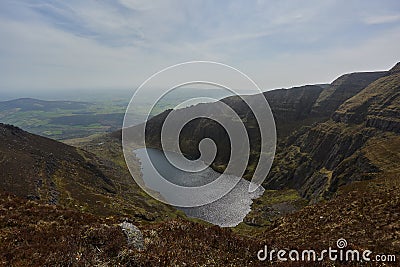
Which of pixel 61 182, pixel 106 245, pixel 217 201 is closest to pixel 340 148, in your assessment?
pixel 217 201

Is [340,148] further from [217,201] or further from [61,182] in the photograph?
[61,182]

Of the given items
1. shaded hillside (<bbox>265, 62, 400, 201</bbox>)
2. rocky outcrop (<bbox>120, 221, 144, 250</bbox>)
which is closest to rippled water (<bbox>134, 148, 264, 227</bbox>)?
shaded hillside (<bbox>265, 62, 400, 201</bbox>)

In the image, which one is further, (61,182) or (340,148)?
(340,148)

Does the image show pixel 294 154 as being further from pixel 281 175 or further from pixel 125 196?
pixel 125 196

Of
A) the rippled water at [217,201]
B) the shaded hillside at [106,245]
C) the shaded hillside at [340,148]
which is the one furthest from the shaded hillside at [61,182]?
the shaded hillside at [340,148]

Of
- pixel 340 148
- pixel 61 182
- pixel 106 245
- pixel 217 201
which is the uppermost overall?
pixel 106 245

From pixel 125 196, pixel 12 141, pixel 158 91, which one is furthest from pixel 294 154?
pixel 158 91

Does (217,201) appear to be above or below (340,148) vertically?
below

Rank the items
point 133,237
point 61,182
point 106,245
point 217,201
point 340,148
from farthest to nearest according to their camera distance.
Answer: point 340,148, point 217,201, point 61,182, point 133,237, point 106,245

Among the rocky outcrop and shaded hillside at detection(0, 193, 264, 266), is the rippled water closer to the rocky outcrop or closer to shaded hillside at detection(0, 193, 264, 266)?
shaded hillside at detection(0, 193, 264, 266)
